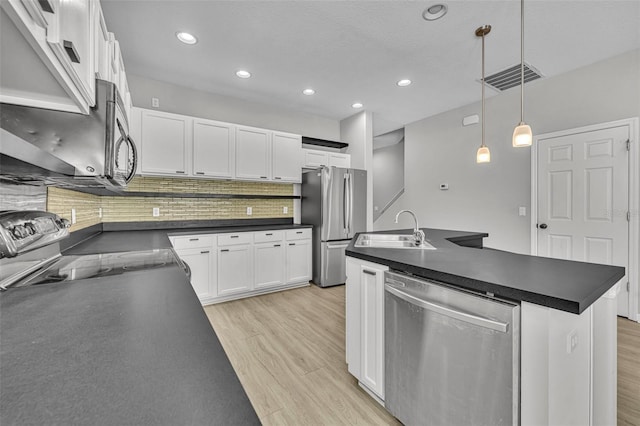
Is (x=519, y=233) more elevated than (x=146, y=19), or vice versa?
(x=146, y=19)

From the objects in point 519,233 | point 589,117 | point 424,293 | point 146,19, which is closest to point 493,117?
point 589,117

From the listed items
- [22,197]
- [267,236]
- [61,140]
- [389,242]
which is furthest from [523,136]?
[22,197]

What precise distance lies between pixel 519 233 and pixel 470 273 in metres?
3.19

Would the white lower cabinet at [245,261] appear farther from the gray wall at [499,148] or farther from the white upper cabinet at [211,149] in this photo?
the gray wall at [499,148]

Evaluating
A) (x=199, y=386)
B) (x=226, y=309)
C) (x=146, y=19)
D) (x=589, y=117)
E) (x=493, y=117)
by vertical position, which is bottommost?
(x=226, y=309)

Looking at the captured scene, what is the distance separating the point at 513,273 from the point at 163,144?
11.5 ft

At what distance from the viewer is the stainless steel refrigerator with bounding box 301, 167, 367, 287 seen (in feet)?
12.8

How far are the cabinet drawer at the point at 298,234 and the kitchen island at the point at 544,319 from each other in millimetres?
2268

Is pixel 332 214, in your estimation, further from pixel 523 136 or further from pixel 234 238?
pixel 523 136

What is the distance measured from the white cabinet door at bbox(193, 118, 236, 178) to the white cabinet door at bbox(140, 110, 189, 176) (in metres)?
0.13

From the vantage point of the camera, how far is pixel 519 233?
11.9 ft

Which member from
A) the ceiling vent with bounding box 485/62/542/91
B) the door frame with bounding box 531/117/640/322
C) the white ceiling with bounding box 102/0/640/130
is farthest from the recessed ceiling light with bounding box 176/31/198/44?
the door frame with bounding box 531/117/640/322

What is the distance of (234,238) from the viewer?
11.0 ft

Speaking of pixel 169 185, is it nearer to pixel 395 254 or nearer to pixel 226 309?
pixel 226 309
